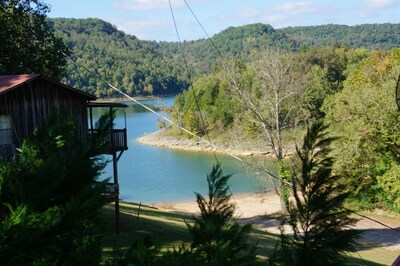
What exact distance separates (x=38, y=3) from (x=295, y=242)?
20.6m

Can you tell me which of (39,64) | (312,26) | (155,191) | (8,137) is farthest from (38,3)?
(312,26)

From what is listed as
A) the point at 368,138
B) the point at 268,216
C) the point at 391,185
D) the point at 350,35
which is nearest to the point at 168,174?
the point at 268,216

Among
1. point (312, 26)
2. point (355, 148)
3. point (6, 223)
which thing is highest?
point (312, 26)

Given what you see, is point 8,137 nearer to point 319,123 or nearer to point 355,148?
point 319,123

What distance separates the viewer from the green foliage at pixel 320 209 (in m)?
3.71

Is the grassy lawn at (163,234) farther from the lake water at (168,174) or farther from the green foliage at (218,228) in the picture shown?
the green foliage at (218,228)

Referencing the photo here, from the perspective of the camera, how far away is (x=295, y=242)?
12.9 ft

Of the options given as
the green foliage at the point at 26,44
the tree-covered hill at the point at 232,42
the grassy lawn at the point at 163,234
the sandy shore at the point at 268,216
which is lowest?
the sandy shore at the point at 268,216

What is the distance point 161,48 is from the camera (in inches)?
7721

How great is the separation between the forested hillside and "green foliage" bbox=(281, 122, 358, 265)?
2670 inches

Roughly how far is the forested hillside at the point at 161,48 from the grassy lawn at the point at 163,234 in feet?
173

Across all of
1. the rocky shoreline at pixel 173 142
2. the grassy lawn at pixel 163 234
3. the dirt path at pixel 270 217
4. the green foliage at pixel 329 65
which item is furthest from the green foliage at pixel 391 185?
the rocky shoreline at pixel 173 142

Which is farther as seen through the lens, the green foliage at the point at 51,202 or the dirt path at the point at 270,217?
the dirt path at the point at 270,217

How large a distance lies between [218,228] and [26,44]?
1835cm
